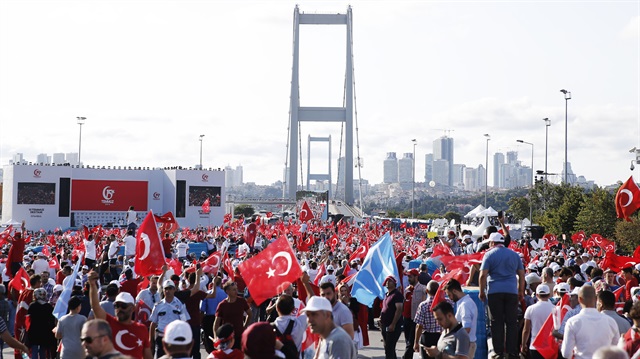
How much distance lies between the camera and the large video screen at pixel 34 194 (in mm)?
66750

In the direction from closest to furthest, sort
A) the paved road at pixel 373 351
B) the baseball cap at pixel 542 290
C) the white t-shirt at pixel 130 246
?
the baseball cap at pixel 542 290, the paved road at pixel 373 351, the white t-shirt at pixel 130 246

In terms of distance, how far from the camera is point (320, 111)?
4744 inches

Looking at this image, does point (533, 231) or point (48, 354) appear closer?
point (48, 354)

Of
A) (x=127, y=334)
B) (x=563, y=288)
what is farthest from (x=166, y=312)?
(x=563, y=288)

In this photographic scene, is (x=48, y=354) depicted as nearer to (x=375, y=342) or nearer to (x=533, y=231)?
(x=375, y=342)

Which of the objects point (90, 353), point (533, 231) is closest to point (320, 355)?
point (90, 353)

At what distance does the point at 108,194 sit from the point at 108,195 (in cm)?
7

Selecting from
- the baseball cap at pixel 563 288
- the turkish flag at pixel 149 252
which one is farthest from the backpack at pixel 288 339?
the turkish flag at pixel 149 252

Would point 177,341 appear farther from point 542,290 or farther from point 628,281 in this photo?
point 628,281

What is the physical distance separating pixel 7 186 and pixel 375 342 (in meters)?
58.7

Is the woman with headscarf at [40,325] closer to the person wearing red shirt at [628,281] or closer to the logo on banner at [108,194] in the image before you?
the person wearing red shirt at [628,281]

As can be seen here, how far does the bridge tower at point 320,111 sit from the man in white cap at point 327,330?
10803 centimetres

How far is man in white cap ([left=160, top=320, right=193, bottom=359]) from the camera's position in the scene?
229 inches

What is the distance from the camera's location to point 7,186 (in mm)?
69062
